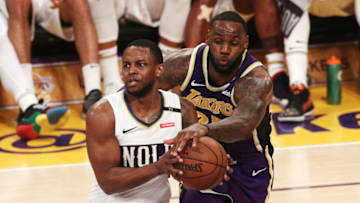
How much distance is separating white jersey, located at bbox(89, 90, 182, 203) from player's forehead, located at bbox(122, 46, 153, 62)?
20cm

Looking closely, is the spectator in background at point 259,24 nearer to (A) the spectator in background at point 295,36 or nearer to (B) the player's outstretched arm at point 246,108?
(A) the spectator in background at point 295,36

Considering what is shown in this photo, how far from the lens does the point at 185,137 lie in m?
2.38

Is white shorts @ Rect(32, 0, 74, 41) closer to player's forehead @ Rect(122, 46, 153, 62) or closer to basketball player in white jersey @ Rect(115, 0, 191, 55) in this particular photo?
basketball player in white jersey @ Rect(115, 0, 191, 55)

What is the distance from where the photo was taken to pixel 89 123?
2.45 meters

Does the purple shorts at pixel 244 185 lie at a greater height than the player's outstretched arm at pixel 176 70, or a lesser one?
lesser

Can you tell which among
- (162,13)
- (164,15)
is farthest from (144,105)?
(162,13)

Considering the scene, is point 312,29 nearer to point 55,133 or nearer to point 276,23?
point 276,23

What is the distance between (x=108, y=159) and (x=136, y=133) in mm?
175

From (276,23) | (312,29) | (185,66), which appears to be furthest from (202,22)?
(185,66)

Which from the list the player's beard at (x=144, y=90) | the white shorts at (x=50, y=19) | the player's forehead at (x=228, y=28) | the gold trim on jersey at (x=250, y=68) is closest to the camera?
the player's beard at (x=144, y=90)

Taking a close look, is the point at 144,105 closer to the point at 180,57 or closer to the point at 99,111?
the point at 99,111

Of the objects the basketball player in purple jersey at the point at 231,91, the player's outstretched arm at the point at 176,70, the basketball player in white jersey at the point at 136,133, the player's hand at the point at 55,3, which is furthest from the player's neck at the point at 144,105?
the player's hand at the point at 55,3

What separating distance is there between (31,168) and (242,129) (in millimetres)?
2357

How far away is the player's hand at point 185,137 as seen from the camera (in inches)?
93.2
